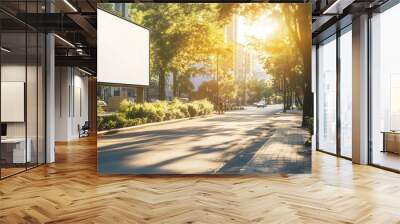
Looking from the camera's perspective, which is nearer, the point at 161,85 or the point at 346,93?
the point at 161,85

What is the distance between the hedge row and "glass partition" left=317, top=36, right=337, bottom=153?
176 inches

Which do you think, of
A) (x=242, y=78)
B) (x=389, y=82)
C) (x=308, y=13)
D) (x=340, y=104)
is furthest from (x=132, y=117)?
(x=340, y=104)

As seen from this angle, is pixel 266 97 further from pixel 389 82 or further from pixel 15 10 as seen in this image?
pixel 15 10

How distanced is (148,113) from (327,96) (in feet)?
18.0

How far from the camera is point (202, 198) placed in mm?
5016

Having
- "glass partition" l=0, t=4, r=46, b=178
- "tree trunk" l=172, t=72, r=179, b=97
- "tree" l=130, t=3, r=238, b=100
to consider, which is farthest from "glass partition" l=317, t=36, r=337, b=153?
"glass partition" l=0, t=4, r=46, b=178

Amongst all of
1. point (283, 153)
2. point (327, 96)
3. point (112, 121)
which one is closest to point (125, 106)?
point (112, 121)

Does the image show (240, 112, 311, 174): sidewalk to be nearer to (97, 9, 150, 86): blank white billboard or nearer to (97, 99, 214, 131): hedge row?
(97, 99, 214, 131): hedge row

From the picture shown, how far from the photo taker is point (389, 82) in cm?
732

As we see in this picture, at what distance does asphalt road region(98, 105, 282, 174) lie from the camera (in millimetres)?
6492

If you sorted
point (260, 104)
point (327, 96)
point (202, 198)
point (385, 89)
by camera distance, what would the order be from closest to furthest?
point (202, 198) < point (260, 104) < point (385, 89) < point (327, 96)

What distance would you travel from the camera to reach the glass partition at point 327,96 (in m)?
9.78

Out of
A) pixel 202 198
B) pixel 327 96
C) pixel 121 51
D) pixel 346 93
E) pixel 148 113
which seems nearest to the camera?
pixel 202 198

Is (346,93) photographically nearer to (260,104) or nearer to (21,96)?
(260,104)
